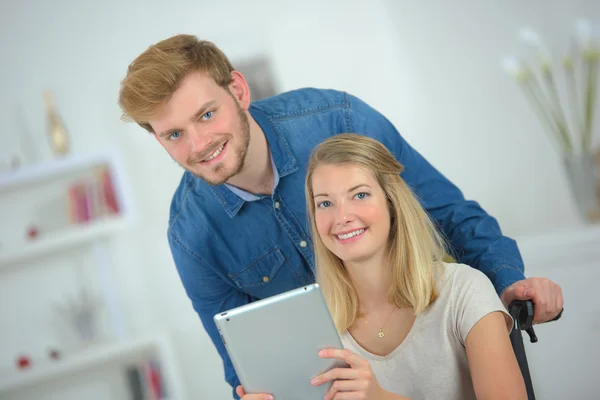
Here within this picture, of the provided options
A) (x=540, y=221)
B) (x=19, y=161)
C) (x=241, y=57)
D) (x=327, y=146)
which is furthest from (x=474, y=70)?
(x=19, y=161)

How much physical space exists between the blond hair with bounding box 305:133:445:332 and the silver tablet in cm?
27

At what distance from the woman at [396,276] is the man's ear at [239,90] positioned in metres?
0.19

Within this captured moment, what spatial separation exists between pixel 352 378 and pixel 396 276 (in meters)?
0.31

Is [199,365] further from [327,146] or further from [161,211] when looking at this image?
[327,146]

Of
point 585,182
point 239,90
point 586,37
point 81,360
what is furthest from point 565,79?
point 81,360

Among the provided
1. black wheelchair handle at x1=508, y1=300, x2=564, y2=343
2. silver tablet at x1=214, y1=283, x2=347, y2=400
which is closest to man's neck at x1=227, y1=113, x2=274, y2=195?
silver tablet at x1=214, y1=283, x2=347, y2=400

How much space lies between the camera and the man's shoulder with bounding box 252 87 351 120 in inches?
68.3

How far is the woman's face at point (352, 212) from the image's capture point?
1.48 metres

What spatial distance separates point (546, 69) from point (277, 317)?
6.72 feet

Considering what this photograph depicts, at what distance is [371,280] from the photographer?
1588 millimetres

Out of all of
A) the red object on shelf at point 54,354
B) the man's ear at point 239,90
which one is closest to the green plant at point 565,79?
the man's ear at point 239,90

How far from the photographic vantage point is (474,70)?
3053 millimetres

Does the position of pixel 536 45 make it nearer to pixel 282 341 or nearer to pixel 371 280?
pixel 371 280

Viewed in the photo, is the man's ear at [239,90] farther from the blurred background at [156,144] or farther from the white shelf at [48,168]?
the white shelf at [48,168]
